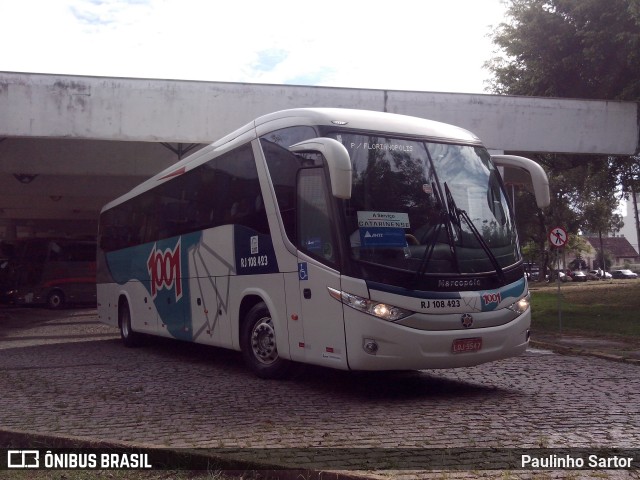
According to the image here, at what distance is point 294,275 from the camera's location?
9.10 meters

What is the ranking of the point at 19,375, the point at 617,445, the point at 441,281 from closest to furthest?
the point at 617,445, the point at 441,281, the point at 19,375

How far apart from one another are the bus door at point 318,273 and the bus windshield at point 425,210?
327mm

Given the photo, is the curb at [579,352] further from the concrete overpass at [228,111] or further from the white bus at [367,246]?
the concrete overpass at [228,111]

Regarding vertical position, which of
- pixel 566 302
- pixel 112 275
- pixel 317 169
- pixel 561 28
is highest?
pixel 561 28

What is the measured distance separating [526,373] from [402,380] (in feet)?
5.78

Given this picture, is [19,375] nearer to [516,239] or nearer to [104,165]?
[516,239]

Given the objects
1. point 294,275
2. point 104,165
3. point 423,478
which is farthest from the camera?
point 104,165

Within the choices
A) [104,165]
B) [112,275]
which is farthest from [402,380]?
[104,165]

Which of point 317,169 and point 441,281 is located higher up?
point 317,169

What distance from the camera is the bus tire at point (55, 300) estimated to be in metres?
34.7

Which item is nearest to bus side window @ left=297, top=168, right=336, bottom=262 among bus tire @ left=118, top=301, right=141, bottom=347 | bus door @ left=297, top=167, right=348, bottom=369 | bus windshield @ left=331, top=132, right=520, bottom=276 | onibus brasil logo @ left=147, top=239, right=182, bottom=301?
bus door @ left=297, top=167, right=348, bottom=369

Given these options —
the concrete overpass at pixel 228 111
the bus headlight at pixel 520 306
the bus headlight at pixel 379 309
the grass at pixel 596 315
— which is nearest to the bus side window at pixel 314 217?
the bus headlight at pixel 379 309

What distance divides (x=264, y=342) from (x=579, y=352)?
240 inches

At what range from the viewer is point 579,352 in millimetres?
13344
